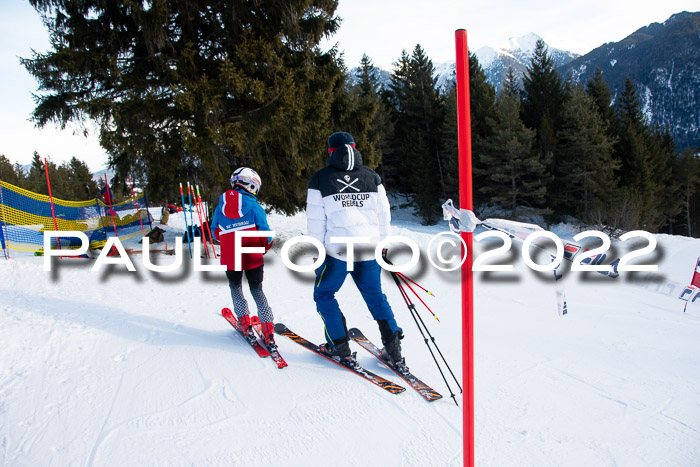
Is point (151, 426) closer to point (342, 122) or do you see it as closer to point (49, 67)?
point (49, 67)

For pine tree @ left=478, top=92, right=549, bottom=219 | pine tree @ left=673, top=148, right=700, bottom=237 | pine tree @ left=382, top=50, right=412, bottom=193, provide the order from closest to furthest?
pine tree @ left=478, top=92, right=549, bottom=219, pine tree @ left=382, top=50, right=412, bottom=193, pine tree @ left=673, top=148, right=700, bottom=237

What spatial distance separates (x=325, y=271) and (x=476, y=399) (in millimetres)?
1643

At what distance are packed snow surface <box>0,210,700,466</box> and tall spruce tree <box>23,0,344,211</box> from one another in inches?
177

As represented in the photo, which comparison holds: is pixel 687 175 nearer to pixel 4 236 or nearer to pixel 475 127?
pixel 475 127

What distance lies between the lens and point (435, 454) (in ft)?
8.00

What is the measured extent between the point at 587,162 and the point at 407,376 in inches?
1110

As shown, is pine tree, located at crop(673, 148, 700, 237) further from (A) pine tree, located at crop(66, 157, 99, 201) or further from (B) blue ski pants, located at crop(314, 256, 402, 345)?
(A) pine tree, located at crop(66, 157, 99, 201)

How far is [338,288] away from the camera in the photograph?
355 cm

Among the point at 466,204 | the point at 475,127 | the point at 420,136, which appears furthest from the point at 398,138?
the point at 466,204

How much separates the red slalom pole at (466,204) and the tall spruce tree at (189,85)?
8.03 meters

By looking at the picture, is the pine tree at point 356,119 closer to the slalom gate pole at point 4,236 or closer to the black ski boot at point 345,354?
the slalom gate pole at point 4,236

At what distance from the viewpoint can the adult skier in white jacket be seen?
3.41 metres

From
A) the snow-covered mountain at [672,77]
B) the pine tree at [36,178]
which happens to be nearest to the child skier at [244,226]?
the pine tree at [36,178]

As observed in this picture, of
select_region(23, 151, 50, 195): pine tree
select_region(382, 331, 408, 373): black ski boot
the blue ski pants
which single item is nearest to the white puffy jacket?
the blue ski pants
